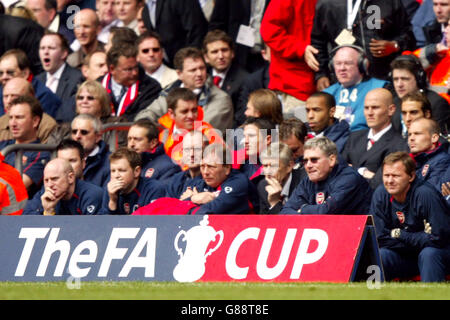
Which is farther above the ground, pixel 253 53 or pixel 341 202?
pixel 253 53

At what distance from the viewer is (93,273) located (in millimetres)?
8930

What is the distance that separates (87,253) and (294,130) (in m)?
3.43

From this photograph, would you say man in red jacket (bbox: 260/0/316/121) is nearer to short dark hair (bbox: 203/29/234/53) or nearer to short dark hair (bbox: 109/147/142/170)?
short dark hair (bbox: 203/29/234/53)

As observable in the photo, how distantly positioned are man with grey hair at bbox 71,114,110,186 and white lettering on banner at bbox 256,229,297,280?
4.02 m

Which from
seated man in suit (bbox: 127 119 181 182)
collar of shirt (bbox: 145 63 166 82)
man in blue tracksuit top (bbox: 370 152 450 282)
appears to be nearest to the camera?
man in blue tracksuit top (bbox: 370 152 450 282)

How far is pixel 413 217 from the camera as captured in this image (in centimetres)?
978

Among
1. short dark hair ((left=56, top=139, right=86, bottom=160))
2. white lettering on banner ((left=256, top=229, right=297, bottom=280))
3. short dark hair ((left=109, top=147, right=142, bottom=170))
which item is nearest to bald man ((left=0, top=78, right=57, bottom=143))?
short dark hair ((left=56, top=139, right=86, bottom=160))

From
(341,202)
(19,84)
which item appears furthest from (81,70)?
(341,202)

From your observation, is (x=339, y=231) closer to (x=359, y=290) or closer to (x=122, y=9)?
(x=359, y=290)

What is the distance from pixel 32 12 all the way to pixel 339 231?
934 cm

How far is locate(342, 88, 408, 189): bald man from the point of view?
11320 mm

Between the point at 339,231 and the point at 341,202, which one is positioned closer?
the point at 339,231

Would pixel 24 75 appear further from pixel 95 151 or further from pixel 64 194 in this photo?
pixel 64 194

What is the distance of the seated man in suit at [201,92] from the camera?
1288 centimetres
